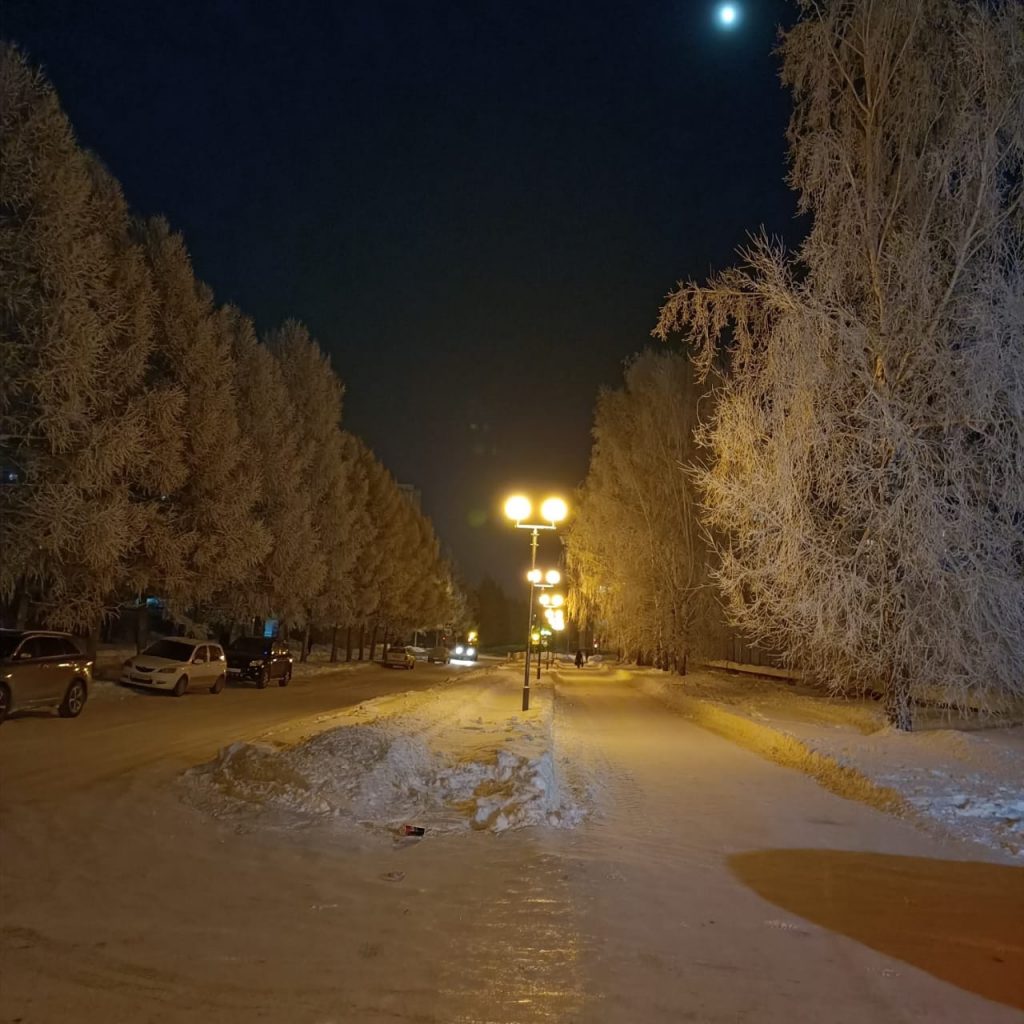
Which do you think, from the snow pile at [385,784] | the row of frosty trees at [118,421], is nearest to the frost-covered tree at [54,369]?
the row of frosty trees at [118,421]

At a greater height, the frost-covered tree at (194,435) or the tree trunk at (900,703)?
the frost-covered tree at (194,435)

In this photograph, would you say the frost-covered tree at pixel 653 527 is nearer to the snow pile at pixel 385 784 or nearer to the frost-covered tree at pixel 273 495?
the frost-covered tree at pixel 273 495

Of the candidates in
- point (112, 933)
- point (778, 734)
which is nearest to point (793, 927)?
point (112, 933)

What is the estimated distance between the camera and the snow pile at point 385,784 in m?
9.07

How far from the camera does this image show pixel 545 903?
21.2 feet

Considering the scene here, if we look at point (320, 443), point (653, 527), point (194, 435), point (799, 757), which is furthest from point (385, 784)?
point (320, 443)

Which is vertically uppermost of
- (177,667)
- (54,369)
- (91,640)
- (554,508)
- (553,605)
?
(54,369)

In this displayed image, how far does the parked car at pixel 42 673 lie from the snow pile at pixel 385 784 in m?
6.49

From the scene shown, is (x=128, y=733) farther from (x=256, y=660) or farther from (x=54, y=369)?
(x=256, y=660)

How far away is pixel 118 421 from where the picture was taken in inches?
869

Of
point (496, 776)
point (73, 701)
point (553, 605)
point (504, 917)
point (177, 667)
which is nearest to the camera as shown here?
point (504, 917)

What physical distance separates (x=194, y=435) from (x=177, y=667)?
6786 mm

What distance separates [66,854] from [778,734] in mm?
11973

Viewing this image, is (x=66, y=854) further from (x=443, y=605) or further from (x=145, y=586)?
(x=443, y=605)
